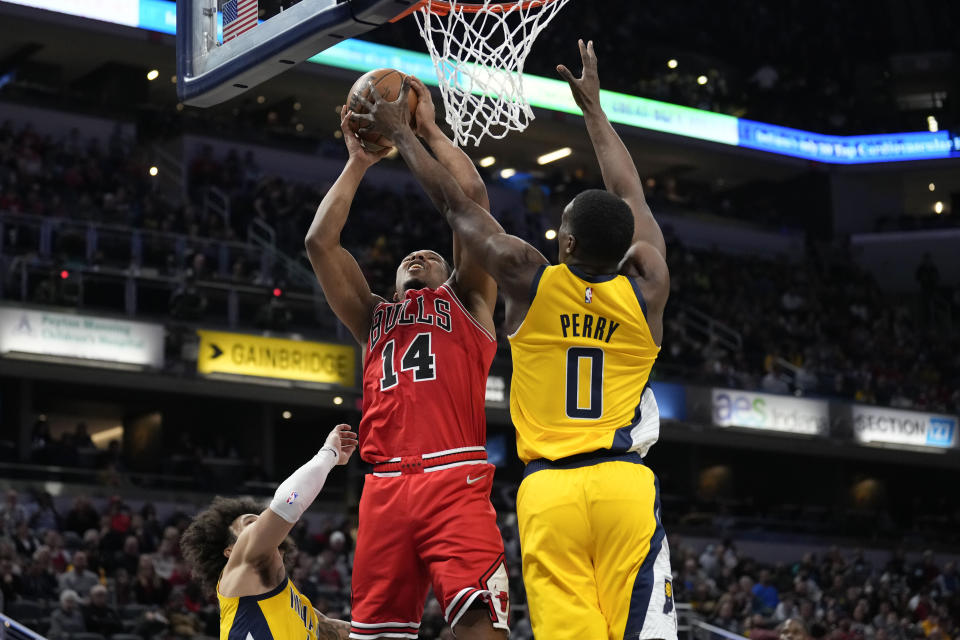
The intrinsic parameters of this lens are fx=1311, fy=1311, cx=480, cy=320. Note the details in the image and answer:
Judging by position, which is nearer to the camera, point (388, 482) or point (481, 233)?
point (481, 233)

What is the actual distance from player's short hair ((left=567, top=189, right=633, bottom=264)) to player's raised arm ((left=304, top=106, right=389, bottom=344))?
1.14 m

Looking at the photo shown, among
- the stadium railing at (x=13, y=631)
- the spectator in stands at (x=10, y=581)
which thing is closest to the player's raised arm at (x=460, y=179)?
the stadium railing at (x=13, y=631)

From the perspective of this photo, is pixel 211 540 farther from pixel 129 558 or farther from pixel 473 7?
pixel 129 558

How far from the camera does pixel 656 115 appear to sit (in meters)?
28.5

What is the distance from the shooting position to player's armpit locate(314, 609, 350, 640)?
17.3ft

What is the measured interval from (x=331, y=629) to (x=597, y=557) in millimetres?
1695

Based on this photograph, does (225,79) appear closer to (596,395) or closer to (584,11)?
(596,395)

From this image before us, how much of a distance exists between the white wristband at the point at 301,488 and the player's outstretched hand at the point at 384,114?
121 centimetres

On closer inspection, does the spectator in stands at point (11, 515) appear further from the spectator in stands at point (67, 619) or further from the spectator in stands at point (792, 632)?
the spectator in stands at point (792, 632)

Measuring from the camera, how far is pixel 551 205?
1040 inches

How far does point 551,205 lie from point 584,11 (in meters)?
6.41

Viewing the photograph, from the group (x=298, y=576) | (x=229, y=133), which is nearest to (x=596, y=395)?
(x=298, y=576)

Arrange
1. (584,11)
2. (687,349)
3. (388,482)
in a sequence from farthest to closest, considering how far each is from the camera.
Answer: (584,11), (687,349), (388,482)

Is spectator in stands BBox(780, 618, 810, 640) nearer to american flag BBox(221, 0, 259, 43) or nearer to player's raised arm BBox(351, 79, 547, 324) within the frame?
player's raised arm BBox(351, 79, 547, 324)
